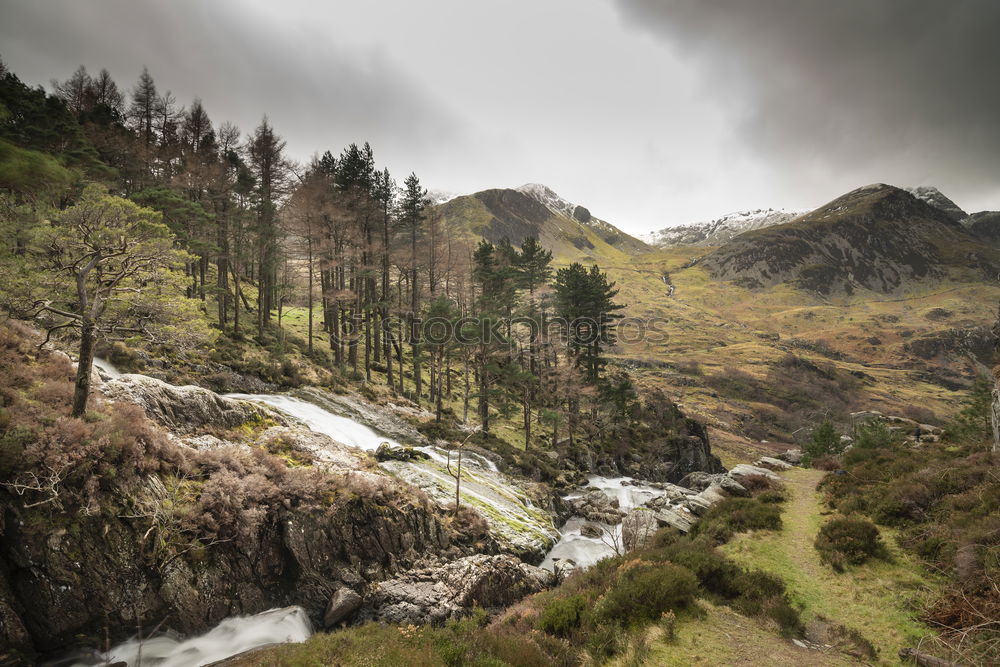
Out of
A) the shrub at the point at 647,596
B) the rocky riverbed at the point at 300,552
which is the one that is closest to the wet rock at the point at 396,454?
the rocky riverbed at the point at 300,552

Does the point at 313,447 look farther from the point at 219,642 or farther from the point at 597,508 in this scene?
the point at 597,508

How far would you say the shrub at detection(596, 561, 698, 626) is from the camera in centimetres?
910

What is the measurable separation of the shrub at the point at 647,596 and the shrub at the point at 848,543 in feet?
15.3

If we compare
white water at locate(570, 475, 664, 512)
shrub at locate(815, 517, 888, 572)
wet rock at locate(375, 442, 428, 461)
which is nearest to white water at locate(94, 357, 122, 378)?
wet rock at locate(375, 442, 428, 461)

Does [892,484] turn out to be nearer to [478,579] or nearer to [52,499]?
[478,579]

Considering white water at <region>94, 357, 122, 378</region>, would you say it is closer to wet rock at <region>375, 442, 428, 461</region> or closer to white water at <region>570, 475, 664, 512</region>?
wet rock at <region>375, 442, 428, 461</region>

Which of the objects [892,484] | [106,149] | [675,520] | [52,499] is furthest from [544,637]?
[106,149]

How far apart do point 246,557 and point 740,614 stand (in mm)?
13837

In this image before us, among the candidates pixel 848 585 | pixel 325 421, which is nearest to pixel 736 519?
pixel 848 585

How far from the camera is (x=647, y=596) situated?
9398 mm

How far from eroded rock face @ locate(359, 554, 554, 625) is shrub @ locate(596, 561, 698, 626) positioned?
19.9 feet

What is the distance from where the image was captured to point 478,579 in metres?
14.4

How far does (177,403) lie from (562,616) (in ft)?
53.3

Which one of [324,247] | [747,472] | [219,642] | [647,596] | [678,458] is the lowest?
[678,458]
